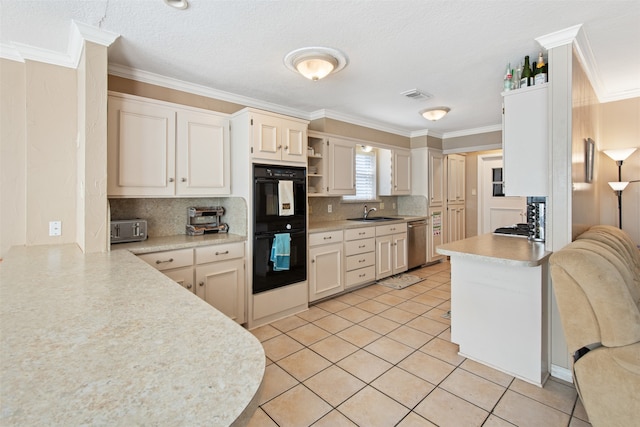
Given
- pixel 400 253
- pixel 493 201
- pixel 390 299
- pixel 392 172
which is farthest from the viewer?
pixel 493 201

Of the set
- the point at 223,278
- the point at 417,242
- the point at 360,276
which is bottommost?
the point at 360,276

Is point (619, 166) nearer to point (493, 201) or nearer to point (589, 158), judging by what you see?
point (589, 158)

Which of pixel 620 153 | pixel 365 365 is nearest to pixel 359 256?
pixel 365 365

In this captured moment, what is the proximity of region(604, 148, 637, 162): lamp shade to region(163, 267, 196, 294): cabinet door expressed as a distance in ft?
14.7

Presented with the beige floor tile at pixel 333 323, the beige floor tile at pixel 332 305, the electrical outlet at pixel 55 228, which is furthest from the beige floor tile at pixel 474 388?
the electrical outlet at pixel 55 228

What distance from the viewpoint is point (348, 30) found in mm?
2133

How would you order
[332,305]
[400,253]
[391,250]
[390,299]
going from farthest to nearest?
[400,253]
[391,250]
[390,299]
[332,305]

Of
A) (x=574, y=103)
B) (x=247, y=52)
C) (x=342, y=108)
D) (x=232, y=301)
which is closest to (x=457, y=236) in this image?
(x=342, y=108)

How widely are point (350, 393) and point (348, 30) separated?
244 centimetres

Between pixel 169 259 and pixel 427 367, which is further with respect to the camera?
pixel 169 259

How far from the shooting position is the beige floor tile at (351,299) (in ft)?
12.4

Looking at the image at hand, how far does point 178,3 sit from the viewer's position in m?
1.82

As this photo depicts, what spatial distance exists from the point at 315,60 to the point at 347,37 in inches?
12.7

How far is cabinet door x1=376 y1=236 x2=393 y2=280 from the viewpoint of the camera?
4492mm
